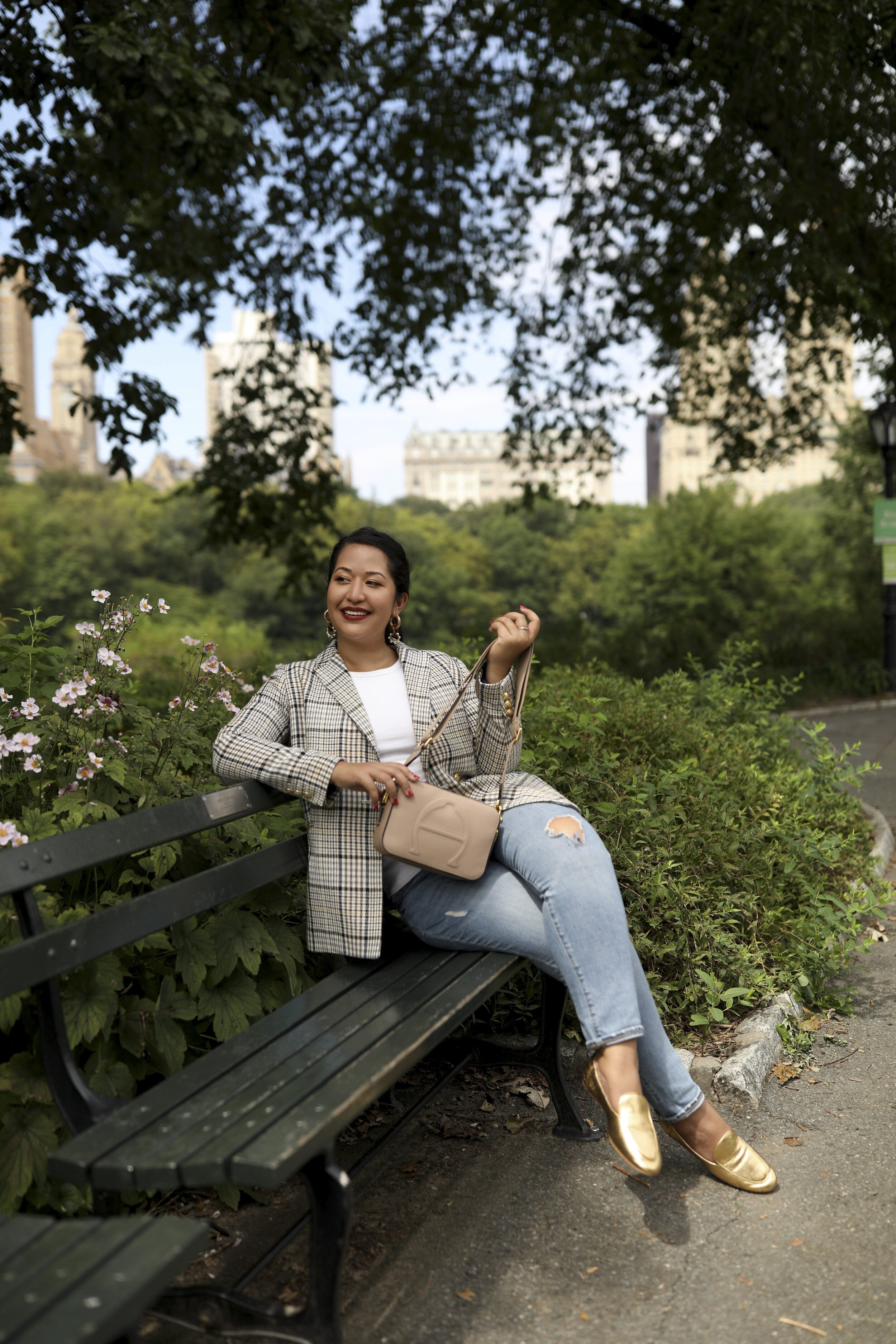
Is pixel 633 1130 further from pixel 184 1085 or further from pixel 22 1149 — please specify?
pixel 22 1149

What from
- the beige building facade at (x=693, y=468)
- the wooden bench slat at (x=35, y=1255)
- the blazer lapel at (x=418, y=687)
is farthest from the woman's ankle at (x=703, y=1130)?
the beige building facade at (x=693, y=468)

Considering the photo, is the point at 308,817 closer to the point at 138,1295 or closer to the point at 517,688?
the point at 517,688

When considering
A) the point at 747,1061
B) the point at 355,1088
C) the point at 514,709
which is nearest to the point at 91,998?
the point at 355,1088

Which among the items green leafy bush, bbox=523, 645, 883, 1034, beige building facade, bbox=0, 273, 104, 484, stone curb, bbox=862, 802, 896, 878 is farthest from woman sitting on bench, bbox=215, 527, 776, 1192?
beige building facade, bbox=0, 273, 104, 484

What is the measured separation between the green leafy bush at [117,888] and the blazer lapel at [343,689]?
464 mm

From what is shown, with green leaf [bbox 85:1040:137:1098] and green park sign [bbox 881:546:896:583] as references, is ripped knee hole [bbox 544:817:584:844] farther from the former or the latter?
green park sign [bbox 881:546:896:583]

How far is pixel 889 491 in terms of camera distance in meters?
15.2

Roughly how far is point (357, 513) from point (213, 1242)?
80.7 m

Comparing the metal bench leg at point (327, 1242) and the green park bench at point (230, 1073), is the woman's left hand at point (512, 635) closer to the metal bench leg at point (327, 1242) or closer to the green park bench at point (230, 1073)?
the green park bench at point (230, 1073)

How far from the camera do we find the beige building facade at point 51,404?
10575 centimetres

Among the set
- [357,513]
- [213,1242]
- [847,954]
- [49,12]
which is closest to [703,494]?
[49,12]

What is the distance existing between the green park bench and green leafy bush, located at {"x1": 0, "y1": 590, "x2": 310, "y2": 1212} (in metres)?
0.20

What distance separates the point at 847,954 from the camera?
4.20 m

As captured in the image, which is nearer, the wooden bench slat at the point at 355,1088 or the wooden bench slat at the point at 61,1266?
the wooden bench slat at the point at 61,1266
